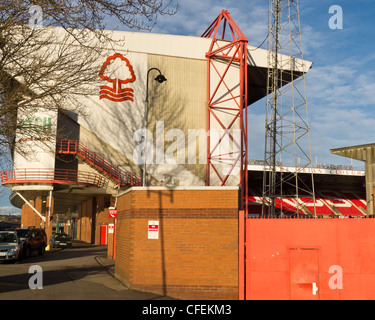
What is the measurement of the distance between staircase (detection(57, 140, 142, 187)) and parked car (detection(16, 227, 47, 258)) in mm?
9176

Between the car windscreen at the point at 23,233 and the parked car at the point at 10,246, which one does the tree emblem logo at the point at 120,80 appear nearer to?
the car windscreen at the point at 23,233

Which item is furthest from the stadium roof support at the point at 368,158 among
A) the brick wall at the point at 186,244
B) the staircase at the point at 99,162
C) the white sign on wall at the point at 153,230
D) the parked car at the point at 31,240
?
the parked car at the point at 31,240

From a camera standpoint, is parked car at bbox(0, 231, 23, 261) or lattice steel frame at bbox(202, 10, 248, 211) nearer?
parked car at bbox(0, 231, 23, 261)

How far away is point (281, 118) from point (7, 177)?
83.0ft

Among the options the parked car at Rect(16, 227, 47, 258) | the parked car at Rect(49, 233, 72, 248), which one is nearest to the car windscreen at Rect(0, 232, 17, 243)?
the parked car at Rect(16, 227, 47, 258)

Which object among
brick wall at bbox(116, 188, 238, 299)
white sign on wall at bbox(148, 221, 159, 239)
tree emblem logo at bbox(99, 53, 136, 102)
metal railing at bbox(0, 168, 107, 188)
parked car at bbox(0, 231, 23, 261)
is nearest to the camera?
brick wall at bbox(116, 188, 238, 299)

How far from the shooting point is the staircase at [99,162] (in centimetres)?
3841

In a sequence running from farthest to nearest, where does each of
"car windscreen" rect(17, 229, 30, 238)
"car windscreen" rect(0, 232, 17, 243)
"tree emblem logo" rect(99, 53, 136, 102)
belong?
"tree emblem logo" rect(99, 53, 136, 102)
"car windscreen" rect(17, 229, 30, 238)
"car windscreen" rect(0, 232, 17, 243)

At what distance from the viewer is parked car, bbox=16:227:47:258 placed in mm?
26641

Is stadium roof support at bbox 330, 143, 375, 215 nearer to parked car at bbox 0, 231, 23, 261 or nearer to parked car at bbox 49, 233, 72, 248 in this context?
parked car at bbox 0, 231, 23, 261

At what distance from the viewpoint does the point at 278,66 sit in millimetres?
44469

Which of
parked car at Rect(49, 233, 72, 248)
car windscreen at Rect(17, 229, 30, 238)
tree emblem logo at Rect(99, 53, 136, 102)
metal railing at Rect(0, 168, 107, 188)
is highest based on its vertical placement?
tree emblem logo at Rect(99, 53, 136, 102)

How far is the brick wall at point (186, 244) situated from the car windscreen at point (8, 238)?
41.2 feet
